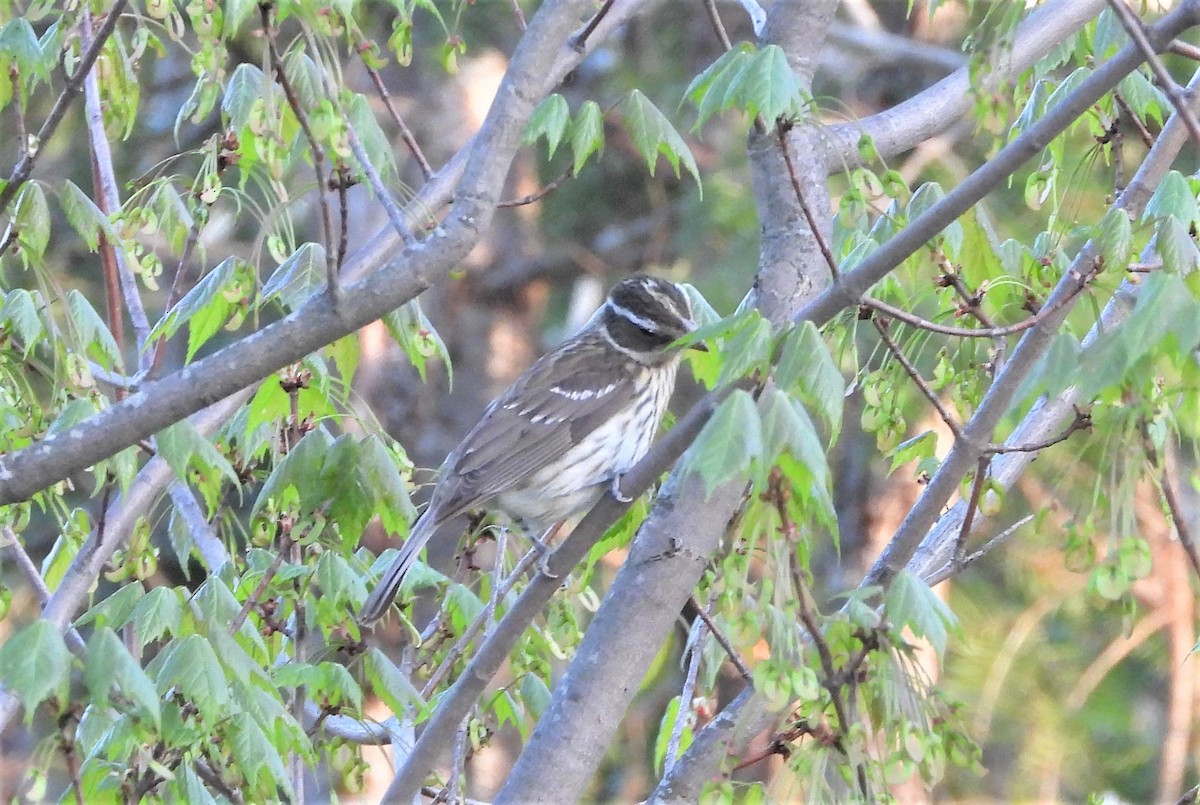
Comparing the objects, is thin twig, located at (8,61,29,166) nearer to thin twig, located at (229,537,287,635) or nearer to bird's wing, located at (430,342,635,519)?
thin twig, located at (229,537,287,635)

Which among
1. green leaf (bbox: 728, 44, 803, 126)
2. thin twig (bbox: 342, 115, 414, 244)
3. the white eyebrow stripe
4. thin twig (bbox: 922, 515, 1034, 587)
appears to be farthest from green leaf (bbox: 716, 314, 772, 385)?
the white eyebrow stripe

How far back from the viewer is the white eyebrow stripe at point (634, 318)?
191 inches

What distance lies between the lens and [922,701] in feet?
8.43

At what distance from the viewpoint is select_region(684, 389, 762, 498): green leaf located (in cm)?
221

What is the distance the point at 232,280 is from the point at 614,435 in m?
1.84

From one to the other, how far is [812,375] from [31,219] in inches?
72.4

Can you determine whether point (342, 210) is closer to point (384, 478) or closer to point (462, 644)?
point (384, 478)

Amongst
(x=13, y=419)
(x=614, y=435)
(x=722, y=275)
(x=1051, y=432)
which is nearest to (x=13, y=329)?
(x=13, y=419)

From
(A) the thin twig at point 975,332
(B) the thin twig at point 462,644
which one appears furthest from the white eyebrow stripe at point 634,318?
(A) the thin twig at point 975,332

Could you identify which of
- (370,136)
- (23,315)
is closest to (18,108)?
(23,315)

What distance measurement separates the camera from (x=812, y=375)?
250cm

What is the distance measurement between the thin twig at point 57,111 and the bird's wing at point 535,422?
1.76m

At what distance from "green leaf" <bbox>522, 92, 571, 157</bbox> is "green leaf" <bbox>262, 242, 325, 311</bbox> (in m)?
0.67

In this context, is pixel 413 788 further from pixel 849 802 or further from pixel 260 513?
pixel 849 802
